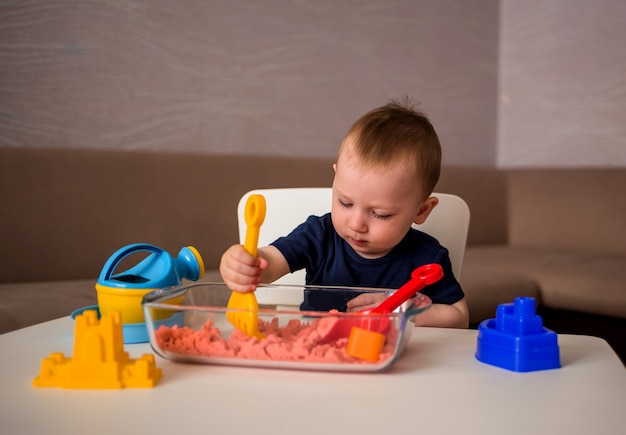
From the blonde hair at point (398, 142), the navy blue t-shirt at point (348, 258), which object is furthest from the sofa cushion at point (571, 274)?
the blonde hair at point (398, 142)

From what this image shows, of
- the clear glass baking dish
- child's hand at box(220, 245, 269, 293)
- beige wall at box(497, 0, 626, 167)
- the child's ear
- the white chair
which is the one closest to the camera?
the clear glass baking dish

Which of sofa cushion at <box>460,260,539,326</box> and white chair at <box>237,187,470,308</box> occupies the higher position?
white chair at <box>237,187,470,308</box>

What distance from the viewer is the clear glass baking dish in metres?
0.65

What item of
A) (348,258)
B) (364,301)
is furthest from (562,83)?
(364,301)

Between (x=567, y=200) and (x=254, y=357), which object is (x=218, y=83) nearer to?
(x=567, y=200)

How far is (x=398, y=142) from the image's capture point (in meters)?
1.00

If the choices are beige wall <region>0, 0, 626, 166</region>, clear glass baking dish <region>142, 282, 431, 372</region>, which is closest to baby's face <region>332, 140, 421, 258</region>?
clear glass baking dish <region>142, 282, 431, 372</region>

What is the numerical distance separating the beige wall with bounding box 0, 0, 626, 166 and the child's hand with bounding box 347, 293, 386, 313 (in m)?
1.57

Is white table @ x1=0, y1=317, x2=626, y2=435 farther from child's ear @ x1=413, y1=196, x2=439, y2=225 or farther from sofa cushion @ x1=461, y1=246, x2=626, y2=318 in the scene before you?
sofa cushion @ x1=461, y1=246, x2=626, y2=318

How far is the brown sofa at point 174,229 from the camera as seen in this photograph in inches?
72.7

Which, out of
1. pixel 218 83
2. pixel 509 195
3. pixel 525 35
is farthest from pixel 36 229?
pixel 525 35

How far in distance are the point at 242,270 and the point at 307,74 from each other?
1.97 metres

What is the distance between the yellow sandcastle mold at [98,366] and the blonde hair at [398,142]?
48 cm

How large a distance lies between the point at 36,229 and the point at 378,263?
118cm
